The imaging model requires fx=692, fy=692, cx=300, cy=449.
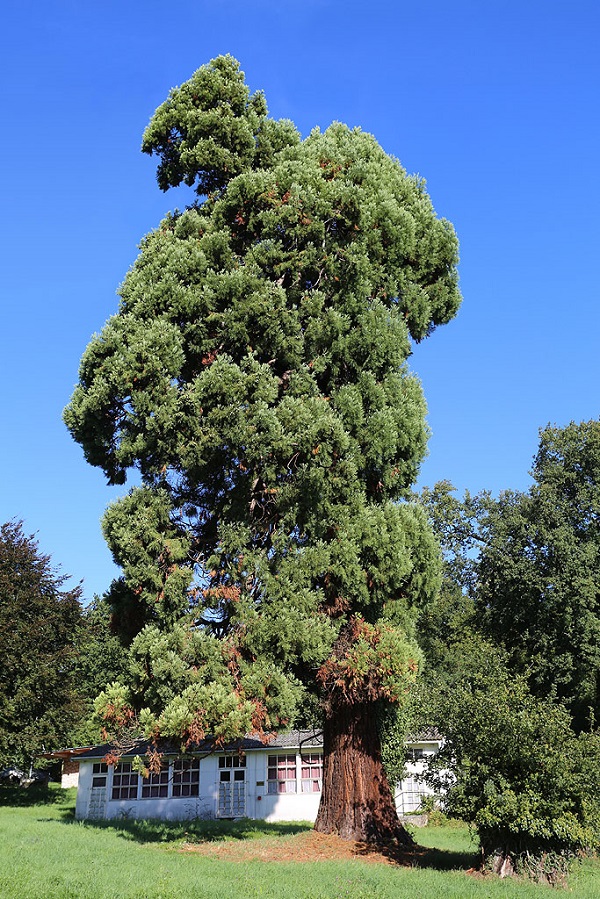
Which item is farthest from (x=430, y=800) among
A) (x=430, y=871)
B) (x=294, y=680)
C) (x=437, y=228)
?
(x=437, y=228)

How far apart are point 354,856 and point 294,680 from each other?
2.79 metres

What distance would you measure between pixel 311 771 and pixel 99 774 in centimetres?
831

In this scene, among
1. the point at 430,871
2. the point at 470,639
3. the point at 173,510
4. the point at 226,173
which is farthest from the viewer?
the point at 470,639

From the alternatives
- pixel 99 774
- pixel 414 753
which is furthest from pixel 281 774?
pixel 99 774

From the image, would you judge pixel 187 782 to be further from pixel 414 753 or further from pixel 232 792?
pixel 414 753

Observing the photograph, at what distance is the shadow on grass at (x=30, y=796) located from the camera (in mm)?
29041

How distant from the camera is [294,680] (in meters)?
11.5

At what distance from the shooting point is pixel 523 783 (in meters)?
9.47

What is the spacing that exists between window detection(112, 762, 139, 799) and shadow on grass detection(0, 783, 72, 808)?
4.68m

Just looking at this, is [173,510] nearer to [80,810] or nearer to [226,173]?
[226,173]

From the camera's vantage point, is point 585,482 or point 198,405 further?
point 585,482

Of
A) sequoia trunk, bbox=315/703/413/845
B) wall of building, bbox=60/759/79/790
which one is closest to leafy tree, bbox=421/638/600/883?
sequoia trunk, bbox=315/703/413/845

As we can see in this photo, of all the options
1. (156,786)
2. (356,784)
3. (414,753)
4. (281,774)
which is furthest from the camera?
(156,786)

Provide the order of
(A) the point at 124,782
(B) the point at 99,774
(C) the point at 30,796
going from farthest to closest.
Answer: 1. (C) the point at 30,796
2. (B) the point at 99,774
3. (A) the point at 124,782
